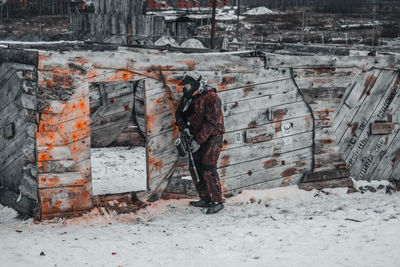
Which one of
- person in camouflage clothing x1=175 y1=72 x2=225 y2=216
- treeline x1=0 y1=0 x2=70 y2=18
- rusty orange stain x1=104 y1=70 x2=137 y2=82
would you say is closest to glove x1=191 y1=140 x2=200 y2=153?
person in camouflage clothing x1=175 y1=72 x2=225 y2=216

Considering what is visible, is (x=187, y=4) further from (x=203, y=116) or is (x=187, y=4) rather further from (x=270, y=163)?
(x=203, y=116)

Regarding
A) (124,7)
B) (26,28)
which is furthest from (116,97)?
(26,28)

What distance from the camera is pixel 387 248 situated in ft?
16.2

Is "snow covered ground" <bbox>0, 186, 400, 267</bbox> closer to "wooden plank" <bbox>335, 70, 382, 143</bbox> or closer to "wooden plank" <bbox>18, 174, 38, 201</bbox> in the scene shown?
"wooden plank" <bbox>18, 174, 38, 201</bbox>

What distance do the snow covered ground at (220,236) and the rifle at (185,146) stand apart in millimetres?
561

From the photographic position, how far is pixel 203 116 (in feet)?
19.8

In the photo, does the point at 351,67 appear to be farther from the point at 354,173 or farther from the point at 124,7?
the point at 124,7

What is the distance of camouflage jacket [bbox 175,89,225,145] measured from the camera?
19.5ft

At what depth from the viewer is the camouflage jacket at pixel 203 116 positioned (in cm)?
595

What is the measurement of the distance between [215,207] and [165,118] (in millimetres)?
1496

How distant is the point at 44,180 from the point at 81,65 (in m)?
1.61

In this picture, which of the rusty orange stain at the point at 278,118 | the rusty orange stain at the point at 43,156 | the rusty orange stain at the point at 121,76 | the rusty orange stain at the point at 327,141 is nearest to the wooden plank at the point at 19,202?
the rusty orange stain at the point at 43,156

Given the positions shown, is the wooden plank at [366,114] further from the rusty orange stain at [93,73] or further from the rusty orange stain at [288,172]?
the rusty orange stain at [93,73]

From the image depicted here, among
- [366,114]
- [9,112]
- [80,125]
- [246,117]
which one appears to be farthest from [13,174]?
[366,114]
